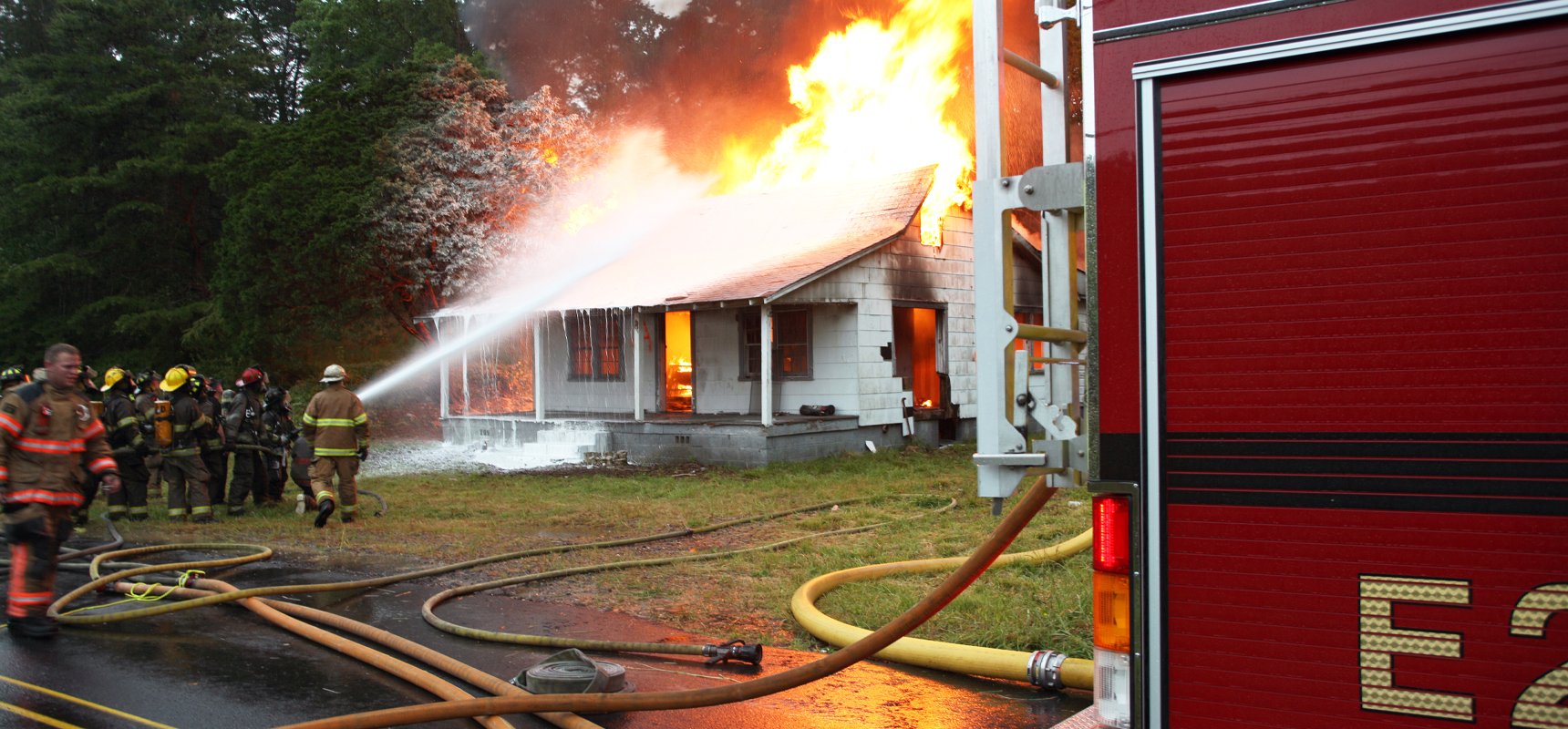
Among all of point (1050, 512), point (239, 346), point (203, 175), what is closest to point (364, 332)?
point (239, 346)

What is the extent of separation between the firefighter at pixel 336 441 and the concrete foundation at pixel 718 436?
21.3ft

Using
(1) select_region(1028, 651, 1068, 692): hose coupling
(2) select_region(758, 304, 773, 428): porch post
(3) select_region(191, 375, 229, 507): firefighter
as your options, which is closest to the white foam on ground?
(2) select_region(758, 304, 773, 428): porch post

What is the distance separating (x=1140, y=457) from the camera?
294 cm

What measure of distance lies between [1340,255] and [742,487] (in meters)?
11.9

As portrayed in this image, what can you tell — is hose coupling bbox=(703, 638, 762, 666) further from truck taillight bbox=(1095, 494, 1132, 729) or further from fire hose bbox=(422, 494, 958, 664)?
truck taillight bbox=(1095, 494, 1132, 729)

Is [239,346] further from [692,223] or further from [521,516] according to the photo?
[521,516]

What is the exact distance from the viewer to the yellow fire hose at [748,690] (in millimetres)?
3629

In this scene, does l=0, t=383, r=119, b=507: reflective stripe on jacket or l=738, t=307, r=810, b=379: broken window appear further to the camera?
l=738, t=307, r=810, b=379: broken window

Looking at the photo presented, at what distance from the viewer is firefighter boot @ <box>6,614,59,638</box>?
254 inches

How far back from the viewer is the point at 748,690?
4.04 meters

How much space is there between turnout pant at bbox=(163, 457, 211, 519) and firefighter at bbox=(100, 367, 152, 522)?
27 cm

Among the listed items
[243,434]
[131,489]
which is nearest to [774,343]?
[243,434]

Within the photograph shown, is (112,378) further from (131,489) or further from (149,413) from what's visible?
(131,489)

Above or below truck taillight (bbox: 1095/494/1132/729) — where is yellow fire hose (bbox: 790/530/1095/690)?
below
